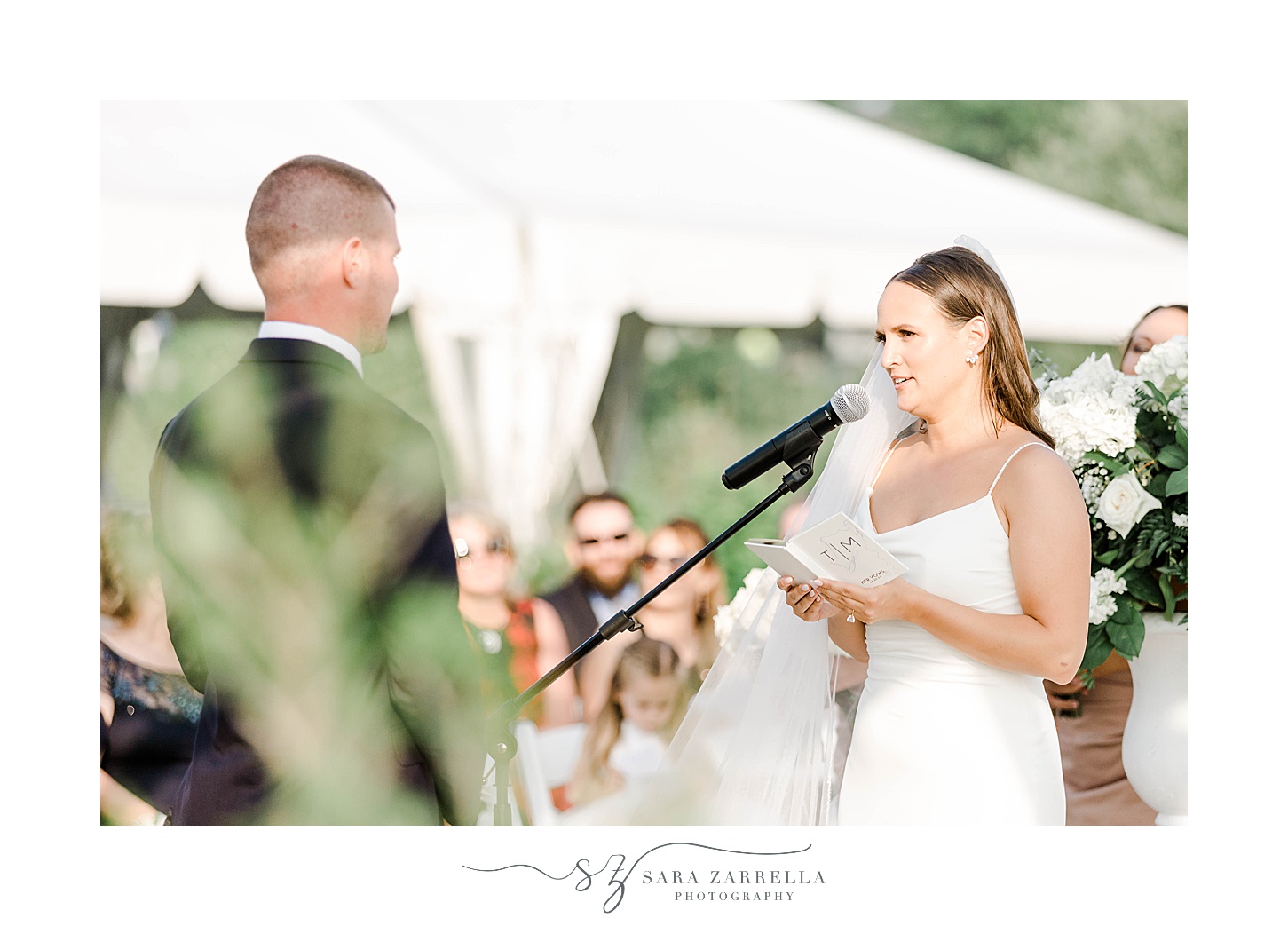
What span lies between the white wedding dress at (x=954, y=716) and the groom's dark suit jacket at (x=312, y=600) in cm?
93

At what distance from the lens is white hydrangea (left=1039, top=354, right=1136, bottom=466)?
8.48 ft

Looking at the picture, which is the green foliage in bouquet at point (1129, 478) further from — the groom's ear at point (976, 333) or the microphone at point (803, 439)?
the microphone at point (803, 439)

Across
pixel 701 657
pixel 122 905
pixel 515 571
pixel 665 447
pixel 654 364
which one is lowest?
pixel 122 905

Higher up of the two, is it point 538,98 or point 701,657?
point 538,98

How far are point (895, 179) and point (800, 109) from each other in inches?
22.0

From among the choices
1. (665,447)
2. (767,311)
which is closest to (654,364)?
(665,447)

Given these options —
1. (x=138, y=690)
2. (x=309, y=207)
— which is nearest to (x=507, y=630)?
(x=138, y=690)

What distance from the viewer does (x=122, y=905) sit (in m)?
2.72

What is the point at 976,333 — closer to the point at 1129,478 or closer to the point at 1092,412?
the point at 1092,412

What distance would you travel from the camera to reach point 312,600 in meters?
2.41

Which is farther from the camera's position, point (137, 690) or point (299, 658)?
point (137, 690)

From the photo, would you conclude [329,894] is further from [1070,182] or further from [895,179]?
[1070,182]

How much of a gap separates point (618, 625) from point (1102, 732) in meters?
1.83

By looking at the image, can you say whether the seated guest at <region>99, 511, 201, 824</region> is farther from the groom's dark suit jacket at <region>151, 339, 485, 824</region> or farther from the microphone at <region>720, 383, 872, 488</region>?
the microphone at <region>720, 383, 872, 488</region>
